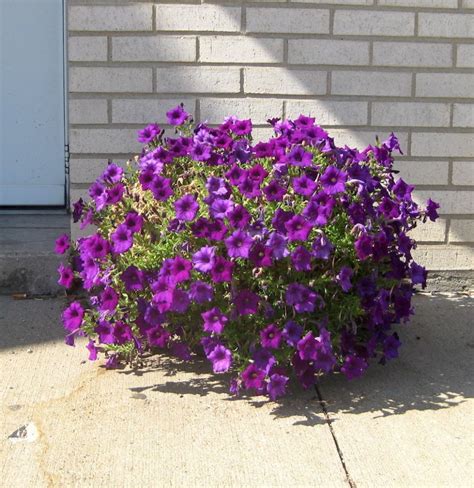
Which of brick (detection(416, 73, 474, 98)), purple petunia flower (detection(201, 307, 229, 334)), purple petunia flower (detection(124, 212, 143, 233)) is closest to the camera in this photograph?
purple petunia flower (detection(201, 307, 229, 334))

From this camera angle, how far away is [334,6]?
192 inches

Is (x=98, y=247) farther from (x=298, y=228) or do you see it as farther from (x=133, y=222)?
(x=298, y=228)

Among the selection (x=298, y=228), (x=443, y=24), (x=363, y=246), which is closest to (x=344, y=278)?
(x=363, y=246)

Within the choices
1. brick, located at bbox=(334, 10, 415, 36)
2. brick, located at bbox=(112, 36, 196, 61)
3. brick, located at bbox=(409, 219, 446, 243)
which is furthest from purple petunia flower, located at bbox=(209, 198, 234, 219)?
brick, located at bbox=(409, 219, 446, 243)

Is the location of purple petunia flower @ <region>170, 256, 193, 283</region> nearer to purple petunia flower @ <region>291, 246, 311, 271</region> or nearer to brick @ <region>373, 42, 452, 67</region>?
purple petunia flower @ <region>291, 246, 311, 271</region>

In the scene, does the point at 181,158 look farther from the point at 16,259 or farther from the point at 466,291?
the point at 466,291

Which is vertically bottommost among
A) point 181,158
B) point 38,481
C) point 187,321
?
point 38,481

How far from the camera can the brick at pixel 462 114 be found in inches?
198

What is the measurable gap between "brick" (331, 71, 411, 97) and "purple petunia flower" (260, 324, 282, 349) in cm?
204

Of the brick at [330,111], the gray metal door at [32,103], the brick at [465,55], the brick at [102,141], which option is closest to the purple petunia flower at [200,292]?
the brick at [102,141]

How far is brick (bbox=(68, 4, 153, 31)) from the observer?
4773mm

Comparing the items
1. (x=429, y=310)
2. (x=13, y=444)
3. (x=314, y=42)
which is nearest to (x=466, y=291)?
(x=429, y=310)

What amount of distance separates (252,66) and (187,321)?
73.0 inches

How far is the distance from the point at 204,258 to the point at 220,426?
659 millimetres
